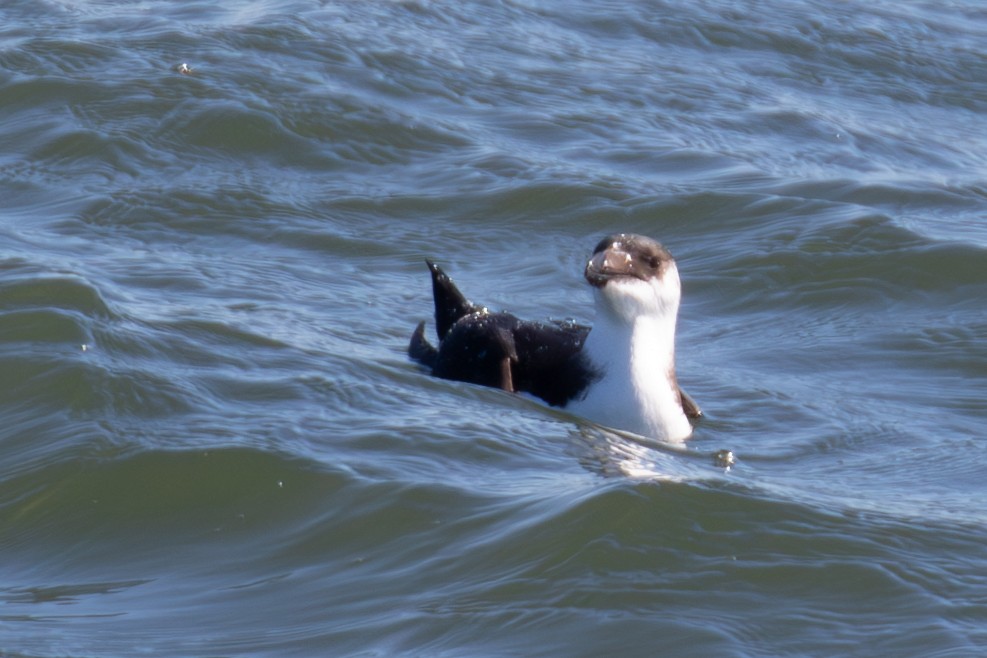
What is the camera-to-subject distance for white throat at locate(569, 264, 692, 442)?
703cm

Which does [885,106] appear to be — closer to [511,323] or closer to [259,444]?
[511,323]

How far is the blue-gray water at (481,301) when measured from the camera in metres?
5.11

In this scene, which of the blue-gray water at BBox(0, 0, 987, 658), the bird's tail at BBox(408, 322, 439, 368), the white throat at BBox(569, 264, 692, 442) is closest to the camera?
the blue-gray water at BBox(0, 0, 987, 658)

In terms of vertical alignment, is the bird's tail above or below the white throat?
below

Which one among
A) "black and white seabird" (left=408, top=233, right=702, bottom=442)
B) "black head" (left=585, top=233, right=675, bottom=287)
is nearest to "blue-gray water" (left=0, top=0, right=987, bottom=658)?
"black and white seabird" (left=408, top=233, right=702, bottom=442)

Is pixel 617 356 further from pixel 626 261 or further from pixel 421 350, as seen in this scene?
pixel 421 350

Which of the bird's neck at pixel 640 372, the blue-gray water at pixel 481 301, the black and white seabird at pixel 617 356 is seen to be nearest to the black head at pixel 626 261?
the black and white seabird at pixel 617 356

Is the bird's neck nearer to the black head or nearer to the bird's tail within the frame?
the black head

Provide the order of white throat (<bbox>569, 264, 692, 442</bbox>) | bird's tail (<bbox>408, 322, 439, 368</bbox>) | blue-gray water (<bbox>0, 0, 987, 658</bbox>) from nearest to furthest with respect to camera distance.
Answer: blue-gray water (<bbox>0, 0, 987, 658</bbox>) < white throat (<bbox>569, 264, 692, 442</bbox>) < bird's tail (<bbox>408, 322, 439, 368</bbox>)

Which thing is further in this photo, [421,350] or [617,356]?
[421,350]

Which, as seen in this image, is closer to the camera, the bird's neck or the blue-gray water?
the blue-gray water

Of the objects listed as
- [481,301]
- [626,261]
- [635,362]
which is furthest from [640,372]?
[481,301]

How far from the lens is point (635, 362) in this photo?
23.2 ft

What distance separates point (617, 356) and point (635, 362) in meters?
0.08
